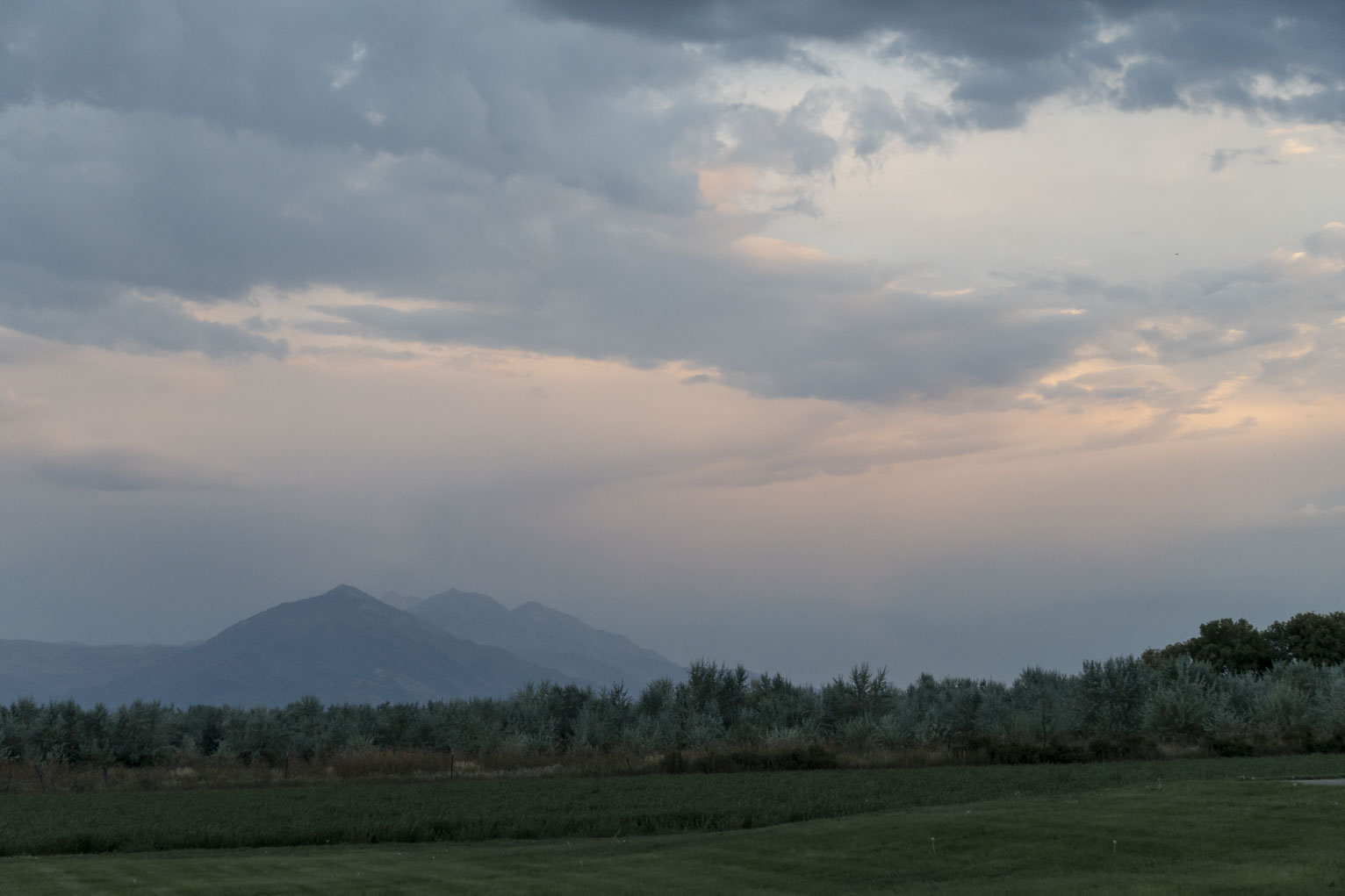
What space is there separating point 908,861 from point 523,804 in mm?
14640

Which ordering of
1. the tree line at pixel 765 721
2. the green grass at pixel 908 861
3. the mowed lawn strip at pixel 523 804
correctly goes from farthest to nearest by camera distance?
1. the tree line at pixel 765 721
2. the mowed lawn strip at pixel 523 804
3. the green grass at pixel 908 861

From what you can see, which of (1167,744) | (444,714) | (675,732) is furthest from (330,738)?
(1167,744)

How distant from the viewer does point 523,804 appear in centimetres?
3197

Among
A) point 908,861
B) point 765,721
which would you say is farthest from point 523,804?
point 765,721

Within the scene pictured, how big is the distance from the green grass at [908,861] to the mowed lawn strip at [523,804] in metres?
3.06

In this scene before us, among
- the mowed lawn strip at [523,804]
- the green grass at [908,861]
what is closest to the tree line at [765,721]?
the mowed lawn strip at [523,804]

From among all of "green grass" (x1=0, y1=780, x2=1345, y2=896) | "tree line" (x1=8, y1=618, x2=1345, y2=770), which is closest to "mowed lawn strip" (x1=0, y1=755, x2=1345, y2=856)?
"green grass" (x1=0, y1=780, x2=1345, y2=896)

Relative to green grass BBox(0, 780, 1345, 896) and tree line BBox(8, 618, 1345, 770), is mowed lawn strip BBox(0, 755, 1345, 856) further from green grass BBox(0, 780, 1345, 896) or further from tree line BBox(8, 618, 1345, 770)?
tree line BBox(8, 618, 1345, 770)

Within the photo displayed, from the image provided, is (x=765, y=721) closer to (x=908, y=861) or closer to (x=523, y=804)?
(x=523, y=804)

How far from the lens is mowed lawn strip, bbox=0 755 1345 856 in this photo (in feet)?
91.6

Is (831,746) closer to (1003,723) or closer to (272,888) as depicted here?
(1003,723)

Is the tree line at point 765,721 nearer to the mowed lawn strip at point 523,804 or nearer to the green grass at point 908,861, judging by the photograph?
the mowed lawn strip at point 523,804

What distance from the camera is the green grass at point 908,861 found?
18.0 m

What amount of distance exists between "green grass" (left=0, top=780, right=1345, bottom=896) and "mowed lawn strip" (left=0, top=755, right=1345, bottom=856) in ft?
10.0
